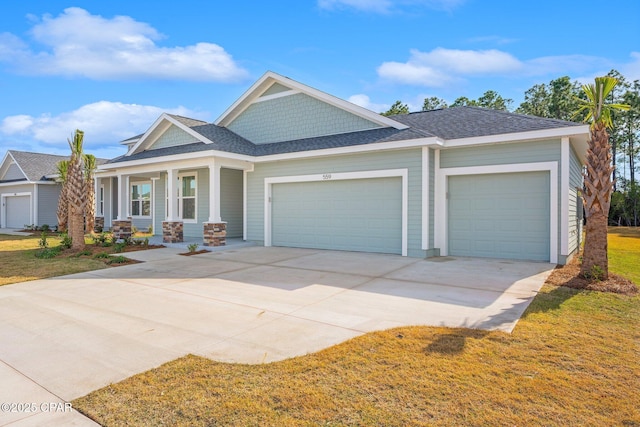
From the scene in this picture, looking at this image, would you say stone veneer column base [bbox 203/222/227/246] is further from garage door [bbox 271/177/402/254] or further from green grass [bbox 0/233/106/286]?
green grass [bbox 0/233/106/286]

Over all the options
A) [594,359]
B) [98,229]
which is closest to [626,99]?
[594,359]

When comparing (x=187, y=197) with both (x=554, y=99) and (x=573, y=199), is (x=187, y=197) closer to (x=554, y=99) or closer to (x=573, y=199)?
(x=573, y=199)

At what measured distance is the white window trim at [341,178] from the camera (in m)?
11.0

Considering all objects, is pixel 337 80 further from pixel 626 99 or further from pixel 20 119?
pixel 20 119

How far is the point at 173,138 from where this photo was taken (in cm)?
1594

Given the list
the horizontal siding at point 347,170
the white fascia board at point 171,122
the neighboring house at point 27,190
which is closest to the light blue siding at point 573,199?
the horizontal siding at point 347,170

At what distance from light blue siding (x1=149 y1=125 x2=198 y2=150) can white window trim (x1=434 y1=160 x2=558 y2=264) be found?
30.7 ft

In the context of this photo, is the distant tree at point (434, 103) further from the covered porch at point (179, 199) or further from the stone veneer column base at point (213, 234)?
the stone veneer column base at point (213, 234)

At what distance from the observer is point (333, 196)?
41.4ft

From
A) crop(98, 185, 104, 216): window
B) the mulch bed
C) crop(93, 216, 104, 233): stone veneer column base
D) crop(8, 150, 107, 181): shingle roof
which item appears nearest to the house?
the mulch bed

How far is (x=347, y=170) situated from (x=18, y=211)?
1001 inches

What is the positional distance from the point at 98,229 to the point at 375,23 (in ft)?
53.3

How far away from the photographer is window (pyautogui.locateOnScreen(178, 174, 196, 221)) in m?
16.9

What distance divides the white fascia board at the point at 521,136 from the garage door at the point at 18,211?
26.9m
